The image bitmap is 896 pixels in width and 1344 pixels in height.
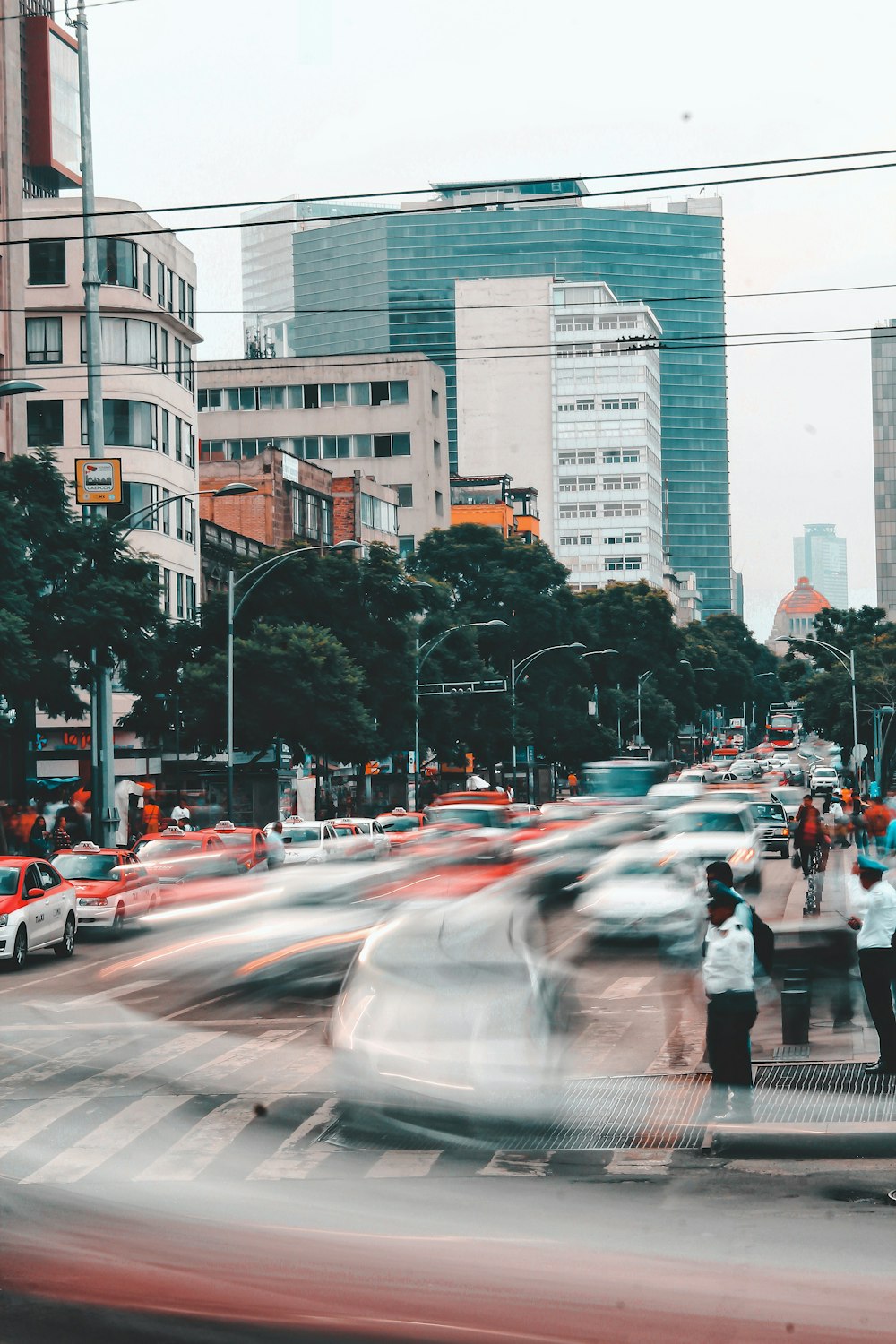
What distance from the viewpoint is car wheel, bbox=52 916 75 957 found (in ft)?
80.3

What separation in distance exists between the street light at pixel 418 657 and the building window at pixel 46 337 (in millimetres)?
15768

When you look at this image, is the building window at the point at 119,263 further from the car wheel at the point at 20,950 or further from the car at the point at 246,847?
the car wheel at the point at 20,950

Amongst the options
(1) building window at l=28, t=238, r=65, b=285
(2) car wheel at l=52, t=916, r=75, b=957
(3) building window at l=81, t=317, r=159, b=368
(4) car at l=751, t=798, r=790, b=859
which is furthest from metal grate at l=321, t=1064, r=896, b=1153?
(1) building window at l=28, t=238, r=65, b=285

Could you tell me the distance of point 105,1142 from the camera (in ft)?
37.7

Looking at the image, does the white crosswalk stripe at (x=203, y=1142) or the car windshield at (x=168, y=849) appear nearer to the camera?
the white crosswalk stripe at (x=203, y=1142)

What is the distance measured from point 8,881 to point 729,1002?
46.4 ft

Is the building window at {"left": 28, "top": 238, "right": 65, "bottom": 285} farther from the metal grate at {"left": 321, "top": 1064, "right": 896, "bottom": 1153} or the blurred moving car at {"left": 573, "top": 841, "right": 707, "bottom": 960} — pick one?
the metal grate at {"left": 321, "top": 1064, "right": 896, "bottom": 1153}

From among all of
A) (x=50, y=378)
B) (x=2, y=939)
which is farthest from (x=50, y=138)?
(x=2, y=939)

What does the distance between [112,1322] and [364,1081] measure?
15.8 ft

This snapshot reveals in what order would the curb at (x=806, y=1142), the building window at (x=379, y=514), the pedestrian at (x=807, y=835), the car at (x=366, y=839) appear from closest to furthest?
the curb at (x=806, y=1142)
the pedestrian at (x=807, y=835)
the car at (x=366, y=839)
the building window at (x=379, y=514)

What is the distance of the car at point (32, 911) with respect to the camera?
74.0 ft

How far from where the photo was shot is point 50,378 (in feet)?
200

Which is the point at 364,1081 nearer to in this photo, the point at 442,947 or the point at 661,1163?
the point at 442,947

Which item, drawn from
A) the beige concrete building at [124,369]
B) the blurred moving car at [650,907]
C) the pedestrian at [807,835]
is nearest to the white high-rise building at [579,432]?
the beige concrete building at [124,369]
